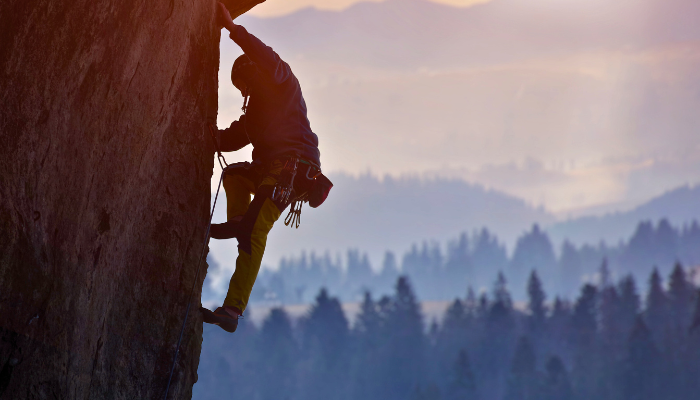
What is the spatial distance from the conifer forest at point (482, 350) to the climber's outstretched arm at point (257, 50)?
88076 millimetres

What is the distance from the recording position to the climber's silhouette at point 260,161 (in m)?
7.00

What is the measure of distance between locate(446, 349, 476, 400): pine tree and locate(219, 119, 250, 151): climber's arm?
9454 centimetres

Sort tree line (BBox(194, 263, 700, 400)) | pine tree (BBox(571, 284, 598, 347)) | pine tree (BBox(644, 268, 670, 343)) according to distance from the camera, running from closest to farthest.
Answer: tree line (BBox(194, 263, 700, 400))
pine tree (BBox(644, 268, 670, 343))
pine tree (BBox(571, 284, 598, 347))

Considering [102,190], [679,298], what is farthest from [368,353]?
[102,190]

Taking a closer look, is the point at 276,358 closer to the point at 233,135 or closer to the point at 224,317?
the point at 233,135

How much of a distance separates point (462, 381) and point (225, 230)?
317 feet

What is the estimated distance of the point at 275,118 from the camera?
7.31 metres

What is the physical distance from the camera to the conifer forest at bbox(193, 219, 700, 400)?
92500mm

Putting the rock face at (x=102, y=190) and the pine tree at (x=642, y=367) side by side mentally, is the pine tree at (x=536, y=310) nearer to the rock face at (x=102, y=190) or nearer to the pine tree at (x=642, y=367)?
the pine tree at (x=642, y=367)

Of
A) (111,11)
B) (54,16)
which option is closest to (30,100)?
(54,16)

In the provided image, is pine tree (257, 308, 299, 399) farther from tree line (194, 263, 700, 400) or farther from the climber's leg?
the climber's leg

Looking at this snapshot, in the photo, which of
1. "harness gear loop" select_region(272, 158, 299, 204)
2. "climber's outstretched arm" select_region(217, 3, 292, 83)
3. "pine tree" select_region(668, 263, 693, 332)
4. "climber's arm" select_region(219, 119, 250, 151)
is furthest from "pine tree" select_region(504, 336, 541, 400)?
"climber's outstretched arm" select_region(217, 3, 292, 83)

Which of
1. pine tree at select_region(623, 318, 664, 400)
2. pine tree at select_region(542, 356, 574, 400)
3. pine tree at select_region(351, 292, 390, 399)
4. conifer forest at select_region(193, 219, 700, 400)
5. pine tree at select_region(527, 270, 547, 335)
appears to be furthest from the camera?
pine tree at select_region(351, 292, 390, 399)

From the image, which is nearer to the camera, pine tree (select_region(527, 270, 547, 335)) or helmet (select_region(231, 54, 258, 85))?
helmet (select_region(231, 54, 258, 85))
